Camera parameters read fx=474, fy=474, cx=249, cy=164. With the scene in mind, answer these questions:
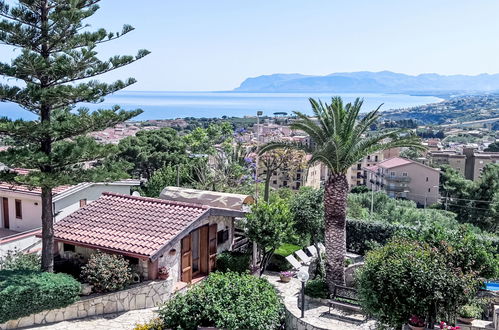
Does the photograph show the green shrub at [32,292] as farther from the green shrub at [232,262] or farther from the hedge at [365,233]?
the hedge at [365,233]

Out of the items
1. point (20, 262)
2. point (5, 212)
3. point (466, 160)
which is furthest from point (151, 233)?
point (466, 160)

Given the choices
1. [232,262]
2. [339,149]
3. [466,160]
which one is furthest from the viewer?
[466,160]

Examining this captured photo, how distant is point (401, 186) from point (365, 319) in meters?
71.9

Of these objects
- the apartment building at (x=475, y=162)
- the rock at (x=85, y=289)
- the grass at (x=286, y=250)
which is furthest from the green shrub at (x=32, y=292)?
the apartment building at (x=475, y=162)

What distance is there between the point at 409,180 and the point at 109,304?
73467mm

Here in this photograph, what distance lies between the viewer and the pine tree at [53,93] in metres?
11.3

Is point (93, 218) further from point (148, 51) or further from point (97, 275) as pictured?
point (148, 51)

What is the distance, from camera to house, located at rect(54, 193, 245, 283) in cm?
1270

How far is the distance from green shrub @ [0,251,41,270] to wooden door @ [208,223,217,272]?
4990mm

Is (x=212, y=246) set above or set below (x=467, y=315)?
above

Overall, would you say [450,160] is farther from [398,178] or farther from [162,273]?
[162,273]

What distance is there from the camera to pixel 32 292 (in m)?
10.5

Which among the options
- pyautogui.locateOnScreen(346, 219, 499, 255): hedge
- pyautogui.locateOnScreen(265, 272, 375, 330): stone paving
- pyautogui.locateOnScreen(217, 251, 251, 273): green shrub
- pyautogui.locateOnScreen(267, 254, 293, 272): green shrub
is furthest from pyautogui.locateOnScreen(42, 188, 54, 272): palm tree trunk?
pyautogui.locateOnScreen(346, 219, 499, 255): hedge

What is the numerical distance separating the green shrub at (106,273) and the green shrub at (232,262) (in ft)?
12.8
